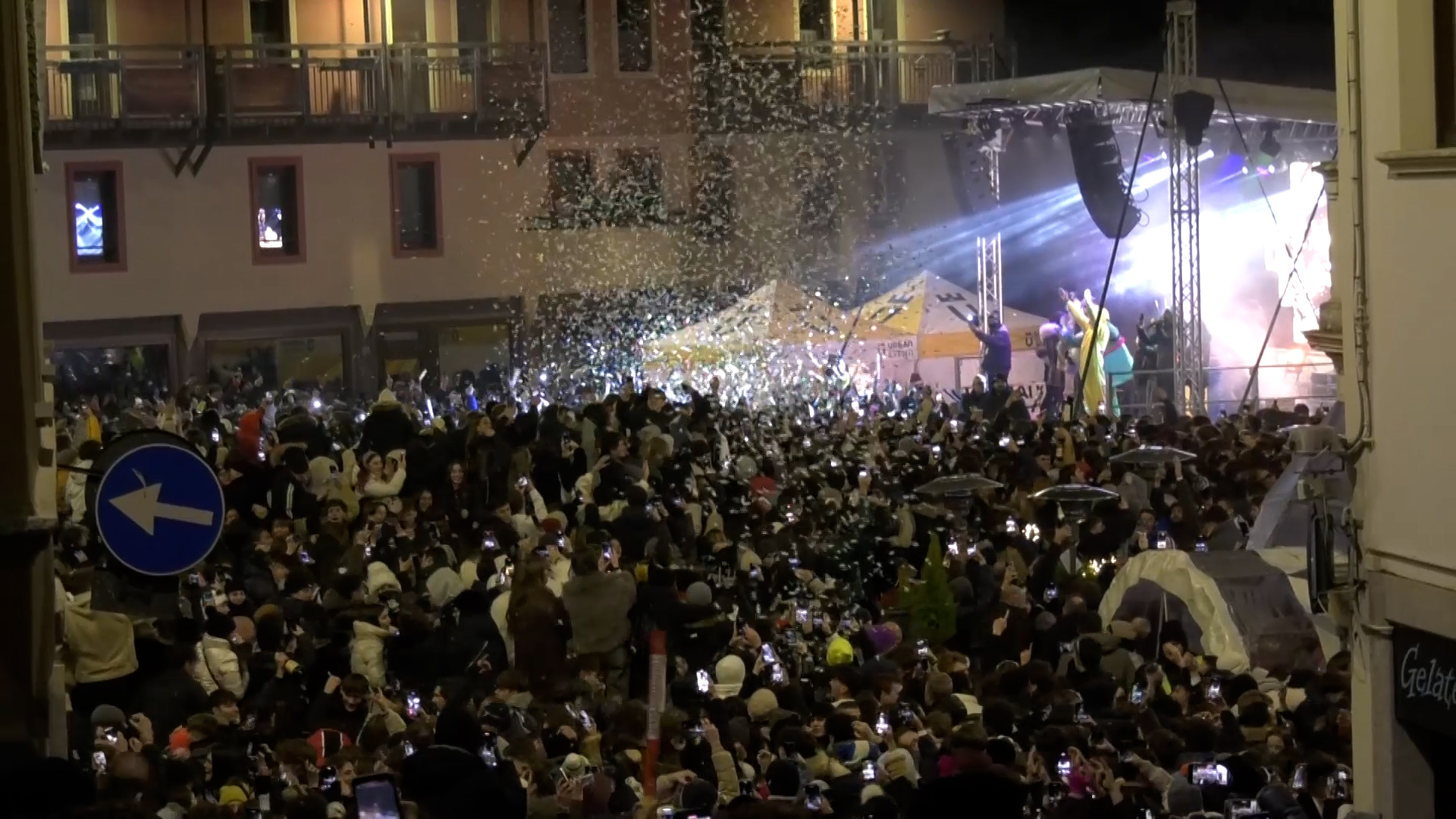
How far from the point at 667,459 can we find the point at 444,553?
4.19 meters

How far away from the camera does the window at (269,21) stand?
32.3 metres

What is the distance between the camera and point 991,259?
30.9 metres

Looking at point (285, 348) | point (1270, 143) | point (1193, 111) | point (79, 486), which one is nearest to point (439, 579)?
point (79, 486)

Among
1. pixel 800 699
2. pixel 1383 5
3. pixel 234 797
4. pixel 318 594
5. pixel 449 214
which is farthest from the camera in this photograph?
pixel 449 214

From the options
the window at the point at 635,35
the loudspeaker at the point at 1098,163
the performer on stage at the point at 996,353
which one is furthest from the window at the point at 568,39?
the loudspeaker at the point at 1098,163

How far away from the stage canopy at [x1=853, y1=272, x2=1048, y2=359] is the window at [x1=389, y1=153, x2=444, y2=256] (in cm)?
707

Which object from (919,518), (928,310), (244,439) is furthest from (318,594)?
(928,310)

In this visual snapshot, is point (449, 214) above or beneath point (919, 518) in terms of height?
above

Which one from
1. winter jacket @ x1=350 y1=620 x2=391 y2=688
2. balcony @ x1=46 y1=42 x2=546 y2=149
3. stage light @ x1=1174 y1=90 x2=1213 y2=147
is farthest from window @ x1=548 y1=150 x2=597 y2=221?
winter jacket @ x1=350 y1=620 x2=391 y2=688

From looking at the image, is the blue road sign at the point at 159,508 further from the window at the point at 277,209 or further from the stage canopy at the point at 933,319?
the window at the point at 277,209

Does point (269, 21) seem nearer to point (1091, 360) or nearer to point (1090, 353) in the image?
point (1091, 360)

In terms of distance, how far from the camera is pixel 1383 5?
918cm

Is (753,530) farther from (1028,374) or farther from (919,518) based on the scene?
(1028,374)

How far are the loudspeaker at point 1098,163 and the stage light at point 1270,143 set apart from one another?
5.58 ft
